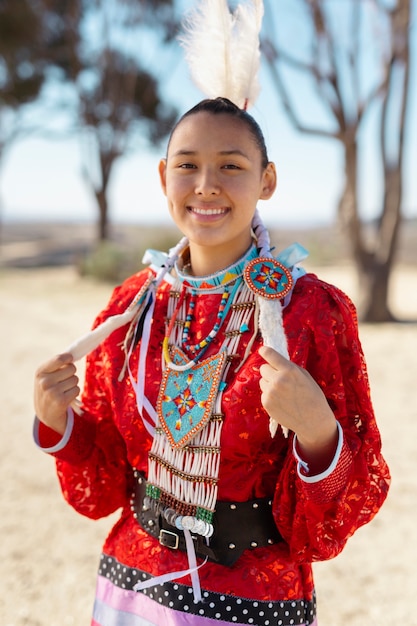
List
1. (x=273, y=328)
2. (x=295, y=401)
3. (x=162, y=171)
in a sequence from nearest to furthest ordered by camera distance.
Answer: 1. (x=295, y=401)
2. (x=273, y=328)
3. (x=162, y=171)

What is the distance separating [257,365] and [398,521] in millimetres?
2885

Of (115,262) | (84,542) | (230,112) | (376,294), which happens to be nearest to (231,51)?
(230,112)

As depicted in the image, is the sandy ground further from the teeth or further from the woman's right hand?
the teeth

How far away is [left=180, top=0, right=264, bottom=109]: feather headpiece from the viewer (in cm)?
164

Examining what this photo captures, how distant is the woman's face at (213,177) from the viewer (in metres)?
1.50

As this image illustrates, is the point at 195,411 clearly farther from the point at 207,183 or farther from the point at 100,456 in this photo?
the point at 207,183

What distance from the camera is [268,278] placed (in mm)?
1477

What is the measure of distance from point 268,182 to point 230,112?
0.21 meters

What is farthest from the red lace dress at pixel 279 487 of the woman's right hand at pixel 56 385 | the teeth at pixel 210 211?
the teeth at pixel 210 211

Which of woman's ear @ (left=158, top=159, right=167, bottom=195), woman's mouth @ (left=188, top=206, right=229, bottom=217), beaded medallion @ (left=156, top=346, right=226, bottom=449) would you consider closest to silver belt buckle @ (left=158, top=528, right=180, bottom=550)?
beaded medallion @ (left=156, top=346, right=226, bottom=449)

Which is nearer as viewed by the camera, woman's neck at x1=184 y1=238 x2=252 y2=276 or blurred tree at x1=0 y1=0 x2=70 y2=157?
woman's neck at x1=184 y1=238 x2=252 y2=276

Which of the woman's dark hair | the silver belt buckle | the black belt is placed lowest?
the silver belt buckle

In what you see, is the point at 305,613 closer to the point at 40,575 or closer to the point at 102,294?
the point at 40,575

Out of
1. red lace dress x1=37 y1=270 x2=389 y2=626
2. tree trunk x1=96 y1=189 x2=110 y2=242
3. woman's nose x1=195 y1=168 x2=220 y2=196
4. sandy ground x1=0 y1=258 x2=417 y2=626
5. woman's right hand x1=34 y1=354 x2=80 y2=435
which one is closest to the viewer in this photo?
red lace dress x1=37 y1=270 x2=389 y2=626
